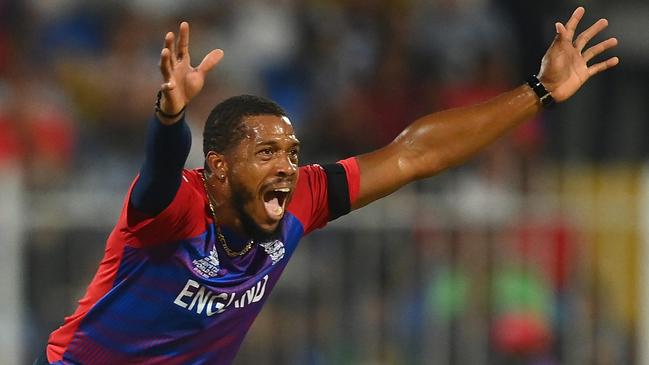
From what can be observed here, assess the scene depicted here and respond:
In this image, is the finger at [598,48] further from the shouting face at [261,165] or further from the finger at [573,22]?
the shouting face at [261,165]

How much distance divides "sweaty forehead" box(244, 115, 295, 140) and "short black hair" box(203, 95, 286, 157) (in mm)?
21

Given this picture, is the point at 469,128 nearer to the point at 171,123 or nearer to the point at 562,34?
the point at 562,34

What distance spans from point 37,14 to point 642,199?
539 cm

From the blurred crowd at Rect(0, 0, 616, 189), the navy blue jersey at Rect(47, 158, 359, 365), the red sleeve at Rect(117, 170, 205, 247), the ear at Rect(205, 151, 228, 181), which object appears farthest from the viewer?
the blurred crowd at Rect(0, 0, 616, 189)

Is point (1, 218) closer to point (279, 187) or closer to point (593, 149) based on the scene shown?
point (279, 187)

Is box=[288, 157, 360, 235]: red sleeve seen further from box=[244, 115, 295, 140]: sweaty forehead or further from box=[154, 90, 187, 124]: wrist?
box=[154, 90, 187, 124]: wrist

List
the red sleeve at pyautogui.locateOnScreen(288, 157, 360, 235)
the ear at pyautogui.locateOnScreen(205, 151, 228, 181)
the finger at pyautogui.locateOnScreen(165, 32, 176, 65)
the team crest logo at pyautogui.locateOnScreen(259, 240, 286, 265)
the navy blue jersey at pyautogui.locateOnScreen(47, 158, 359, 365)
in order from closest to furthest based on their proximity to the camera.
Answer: the finger at pyautogui.locateOnScreen(165, 32, 176, 65)
the navy blue jersey at pyautogui.locateOnScreen(47, 158, 359, 365)
the ear at pyautogui.locateOnScreen(205, 151, 228, 181)
the team crest logo at pyautogui.locateOnScreen(259, 240, 286, 265)
the red sleeve at pyautogui.locateOnScreen(288, 157, 360, 235)

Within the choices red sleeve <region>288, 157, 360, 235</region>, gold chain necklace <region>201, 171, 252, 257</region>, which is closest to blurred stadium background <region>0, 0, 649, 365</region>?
red sleeve <region>288, 157, 360, 235</region>

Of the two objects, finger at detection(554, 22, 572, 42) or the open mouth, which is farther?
finger at detection(554, 22, 572, 42)

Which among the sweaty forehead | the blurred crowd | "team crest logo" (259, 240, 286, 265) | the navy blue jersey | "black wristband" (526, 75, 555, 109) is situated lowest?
the navy blue jersey

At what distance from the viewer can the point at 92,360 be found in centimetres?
525

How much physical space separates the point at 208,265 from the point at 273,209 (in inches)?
13.7

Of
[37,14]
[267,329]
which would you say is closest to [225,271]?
[267,329]

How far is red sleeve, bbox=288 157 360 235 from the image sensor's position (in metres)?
5.63
